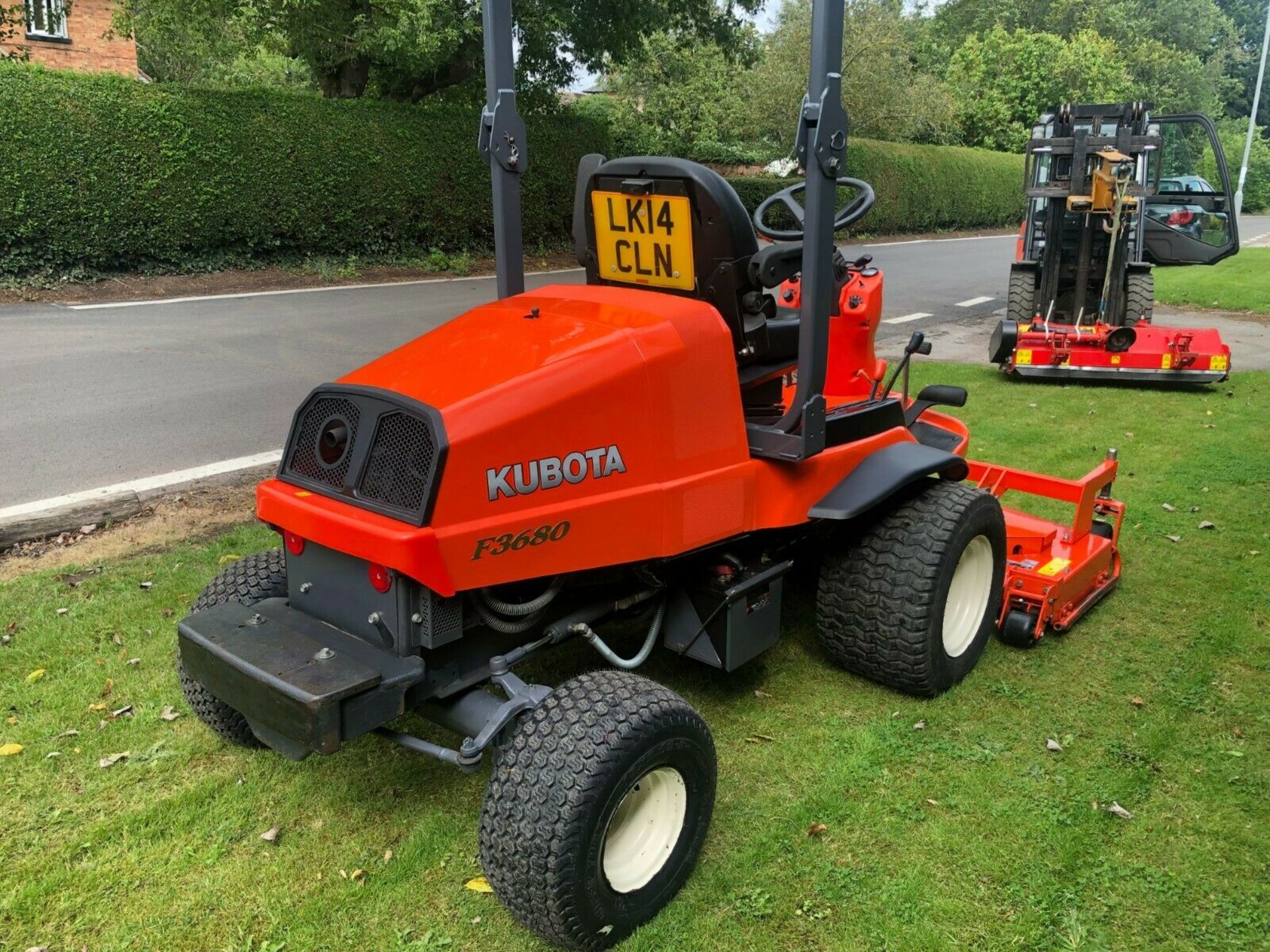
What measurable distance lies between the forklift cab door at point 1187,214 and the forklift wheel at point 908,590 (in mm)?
9870

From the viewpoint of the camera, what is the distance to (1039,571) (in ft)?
13.5

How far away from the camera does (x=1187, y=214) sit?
13.5m

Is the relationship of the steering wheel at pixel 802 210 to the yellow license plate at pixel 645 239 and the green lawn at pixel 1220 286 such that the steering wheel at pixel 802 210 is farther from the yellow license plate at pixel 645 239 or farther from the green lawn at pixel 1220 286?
the green lawn at pixel 1220 286

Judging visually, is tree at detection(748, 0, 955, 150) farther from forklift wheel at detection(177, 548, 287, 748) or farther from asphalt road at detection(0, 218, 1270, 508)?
forklift wheel at detection(177, 548, 287, 748)

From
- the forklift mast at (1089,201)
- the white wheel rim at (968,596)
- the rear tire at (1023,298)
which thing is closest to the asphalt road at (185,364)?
the rear tire at (1023,298)

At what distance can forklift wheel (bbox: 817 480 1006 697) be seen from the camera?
11.3ft

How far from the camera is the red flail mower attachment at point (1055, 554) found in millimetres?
3994

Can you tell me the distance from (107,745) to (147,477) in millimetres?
2716

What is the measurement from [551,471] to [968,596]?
77.1 inches

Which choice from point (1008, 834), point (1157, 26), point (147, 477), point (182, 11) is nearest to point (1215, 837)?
point (1008, 834)

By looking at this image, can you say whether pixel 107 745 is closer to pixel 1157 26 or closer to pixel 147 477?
pixel 147 477

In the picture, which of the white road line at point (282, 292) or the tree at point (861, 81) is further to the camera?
the tree at point (861, 81)

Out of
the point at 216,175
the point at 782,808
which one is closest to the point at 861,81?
the point at 216,175

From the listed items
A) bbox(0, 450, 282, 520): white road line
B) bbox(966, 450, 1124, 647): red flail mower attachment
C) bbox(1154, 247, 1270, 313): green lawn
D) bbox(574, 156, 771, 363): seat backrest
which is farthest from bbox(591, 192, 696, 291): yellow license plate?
bbox(1154, 247, 1270, 313): green lawn
